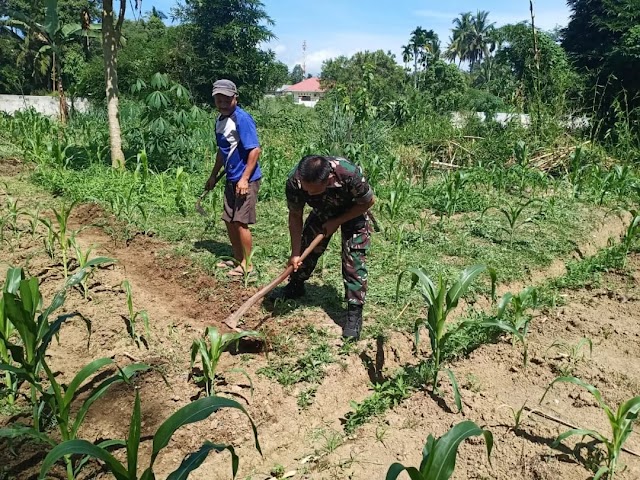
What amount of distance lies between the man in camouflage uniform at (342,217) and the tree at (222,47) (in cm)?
1486

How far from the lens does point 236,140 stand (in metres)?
3.72

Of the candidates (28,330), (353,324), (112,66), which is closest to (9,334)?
(28,330)

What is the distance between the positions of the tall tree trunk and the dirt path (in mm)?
3443

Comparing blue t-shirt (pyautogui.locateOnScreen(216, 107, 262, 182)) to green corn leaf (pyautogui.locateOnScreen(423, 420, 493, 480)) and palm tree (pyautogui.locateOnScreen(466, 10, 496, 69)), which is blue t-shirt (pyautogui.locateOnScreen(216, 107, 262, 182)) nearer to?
green corn leaf (pyautogui.locateOnScreen(423, 420, 493, 480))

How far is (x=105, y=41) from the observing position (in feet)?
20.6

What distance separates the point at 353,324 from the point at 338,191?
85 centimetres

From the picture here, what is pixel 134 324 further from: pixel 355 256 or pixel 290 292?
pixel 355 256

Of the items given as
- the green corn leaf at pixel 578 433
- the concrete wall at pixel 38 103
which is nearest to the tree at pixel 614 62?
the green corn leaf at pixel 578 433

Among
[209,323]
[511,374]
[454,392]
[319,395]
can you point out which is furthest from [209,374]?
[511,374]

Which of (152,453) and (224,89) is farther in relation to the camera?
(224,89)

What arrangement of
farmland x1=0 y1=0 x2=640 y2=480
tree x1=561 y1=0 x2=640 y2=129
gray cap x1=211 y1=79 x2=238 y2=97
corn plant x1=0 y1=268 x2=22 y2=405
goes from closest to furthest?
farmland x1=0 y1=0 x2=640 y2=480
corn plant x1=0 y1=268 x2=22 y2=405
gray cap x1=211 y1=79 x2=238 y2=97
tree x1=561 y1=0 x2=640 y2=129

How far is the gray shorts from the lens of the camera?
376cm

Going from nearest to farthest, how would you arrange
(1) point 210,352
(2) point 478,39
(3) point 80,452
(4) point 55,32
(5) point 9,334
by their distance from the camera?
(3) point 80,452
(5) point 9,334
(1) point 210,352
(4) point 55,32
(2) point 478,39

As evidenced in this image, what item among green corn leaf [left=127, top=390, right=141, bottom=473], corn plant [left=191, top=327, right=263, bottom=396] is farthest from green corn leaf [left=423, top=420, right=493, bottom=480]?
corn plant [left=191, top=327, right=263, bottom=396]
